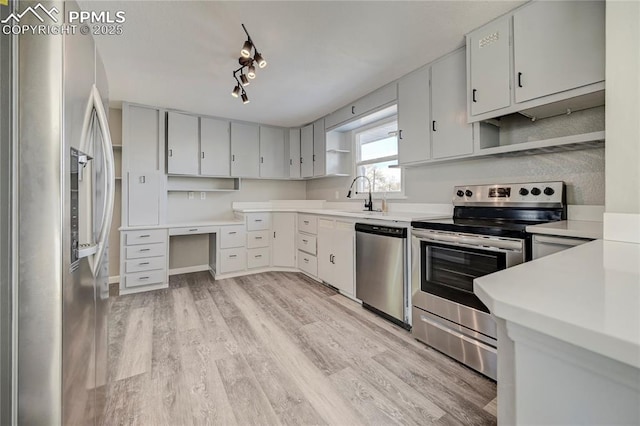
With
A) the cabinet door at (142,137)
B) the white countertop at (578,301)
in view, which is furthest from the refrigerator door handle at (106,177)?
the cabinet door at (142,137)

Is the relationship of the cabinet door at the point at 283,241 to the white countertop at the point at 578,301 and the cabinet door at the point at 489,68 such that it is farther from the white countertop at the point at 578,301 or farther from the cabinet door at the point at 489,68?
the white countertop at the point at 578,301

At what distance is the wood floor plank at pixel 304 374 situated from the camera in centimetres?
140

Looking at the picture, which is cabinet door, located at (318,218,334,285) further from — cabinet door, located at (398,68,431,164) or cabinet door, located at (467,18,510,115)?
cabinet door, located at (467,18,510,115)

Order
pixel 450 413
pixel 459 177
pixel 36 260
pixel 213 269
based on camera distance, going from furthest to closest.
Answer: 1. pixel 213 269
2. pixel 459 177
3. pixel 450 413
4. pixel 36 260

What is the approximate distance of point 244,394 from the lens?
5.06 feet

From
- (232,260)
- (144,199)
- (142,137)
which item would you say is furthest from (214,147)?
(232,260)

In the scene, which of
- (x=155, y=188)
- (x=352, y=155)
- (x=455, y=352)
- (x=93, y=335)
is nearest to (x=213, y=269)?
(x=155, y=188)

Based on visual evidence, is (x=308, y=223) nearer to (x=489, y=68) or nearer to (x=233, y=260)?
(x=233, y=260)

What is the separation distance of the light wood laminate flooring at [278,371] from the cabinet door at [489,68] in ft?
6.06

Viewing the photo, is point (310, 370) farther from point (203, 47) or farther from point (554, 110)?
point (203, 47)

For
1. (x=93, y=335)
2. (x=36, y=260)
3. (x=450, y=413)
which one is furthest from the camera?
(x=450, y=413)

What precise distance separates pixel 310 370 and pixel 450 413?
0.81m

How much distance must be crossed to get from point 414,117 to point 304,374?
7.76 feet

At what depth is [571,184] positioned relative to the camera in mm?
1860
